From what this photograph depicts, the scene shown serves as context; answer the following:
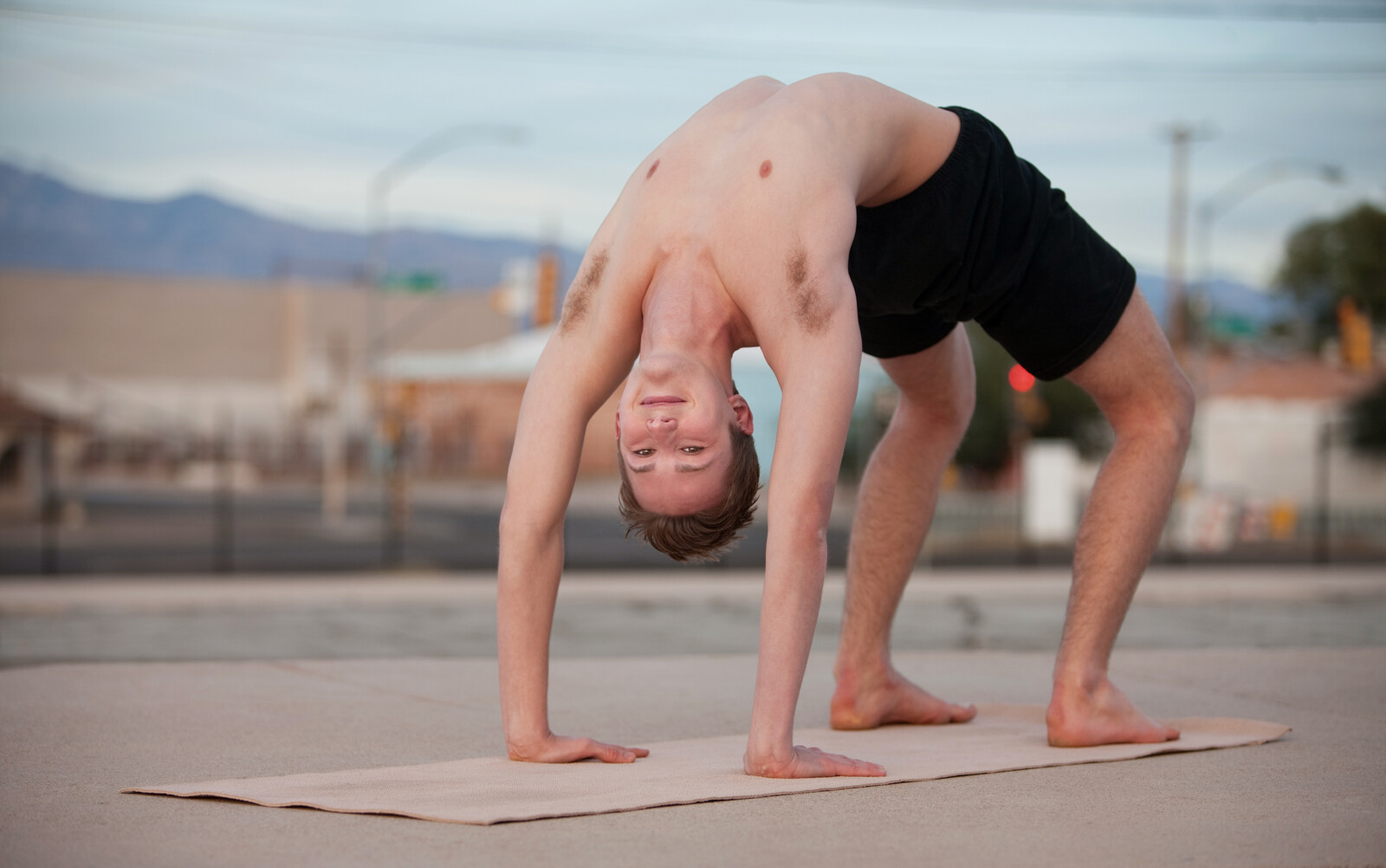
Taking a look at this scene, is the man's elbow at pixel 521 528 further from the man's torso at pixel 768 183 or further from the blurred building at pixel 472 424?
the blurred building at pixel 472 424

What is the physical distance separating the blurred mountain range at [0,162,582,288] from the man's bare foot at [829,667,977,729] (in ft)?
197

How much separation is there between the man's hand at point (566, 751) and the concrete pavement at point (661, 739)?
31 cm

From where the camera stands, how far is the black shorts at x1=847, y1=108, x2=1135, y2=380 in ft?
11.8

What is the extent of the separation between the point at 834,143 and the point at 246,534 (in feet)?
73.5

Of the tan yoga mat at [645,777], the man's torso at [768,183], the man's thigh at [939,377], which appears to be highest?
the man's torso at [768,183]

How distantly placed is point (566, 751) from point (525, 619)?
0.35 metres

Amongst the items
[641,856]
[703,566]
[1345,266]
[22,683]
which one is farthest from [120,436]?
[1345,266]

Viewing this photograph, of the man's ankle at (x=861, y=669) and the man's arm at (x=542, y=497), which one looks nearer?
the man's arm at (x=542, y=497)

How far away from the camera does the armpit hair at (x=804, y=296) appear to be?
3.09 m

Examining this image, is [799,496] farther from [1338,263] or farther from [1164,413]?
[1338,263]

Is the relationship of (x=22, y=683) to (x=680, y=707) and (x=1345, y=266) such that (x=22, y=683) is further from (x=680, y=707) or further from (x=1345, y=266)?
(x=1345, y=266)

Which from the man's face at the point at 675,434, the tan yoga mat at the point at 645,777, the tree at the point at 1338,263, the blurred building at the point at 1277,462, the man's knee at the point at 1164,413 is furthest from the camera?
the tree at the point at 1338,263

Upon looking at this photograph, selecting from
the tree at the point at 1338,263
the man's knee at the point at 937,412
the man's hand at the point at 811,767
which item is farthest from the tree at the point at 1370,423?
the man's hand at the point at 811,767

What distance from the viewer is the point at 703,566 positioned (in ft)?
60.3
